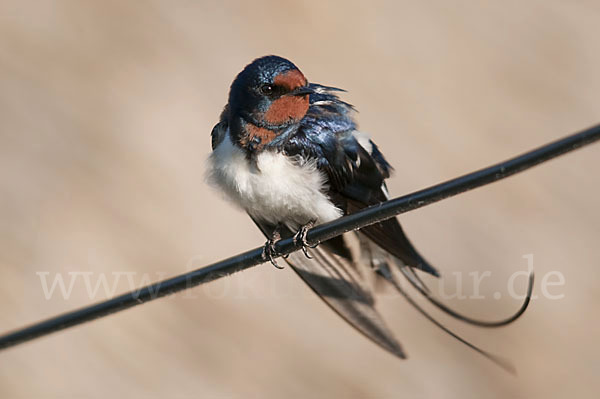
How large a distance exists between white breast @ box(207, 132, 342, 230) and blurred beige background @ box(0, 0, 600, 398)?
262 cm

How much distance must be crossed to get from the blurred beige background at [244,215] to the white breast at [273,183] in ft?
8.60

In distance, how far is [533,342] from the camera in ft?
19.2

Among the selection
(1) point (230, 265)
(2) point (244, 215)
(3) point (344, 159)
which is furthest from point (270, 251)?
(2) point (244, 215)

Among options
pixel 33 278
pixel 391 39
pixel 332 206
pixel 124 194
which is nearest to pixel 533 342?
pixel 391 39

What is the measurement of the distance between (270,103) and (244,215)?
3133mm

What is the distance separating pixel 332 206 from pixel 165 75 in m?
3.29

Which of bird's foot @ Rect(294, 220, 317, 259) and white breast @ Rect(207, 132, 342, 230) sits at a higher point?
white breast @ Rect(207, 132, 342, 230)

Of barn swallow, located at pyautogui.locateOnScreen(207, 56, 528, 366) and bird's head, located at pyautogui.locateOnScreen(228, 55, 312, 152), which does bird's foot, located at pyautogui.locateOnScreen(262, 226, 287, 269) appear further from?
bird's head, located at pyautogui.locateOnScreen(228, 55, 312, 152)

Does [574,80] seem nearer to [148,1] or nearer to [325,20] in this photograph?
[325,20]

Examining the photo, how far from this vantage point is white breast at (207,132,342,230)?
263 cm

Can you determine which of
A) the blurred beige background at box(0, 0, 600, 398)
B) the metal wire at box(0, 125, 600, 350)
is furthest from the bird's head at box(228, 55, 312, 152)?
the blurred beige background at box(0, 0, 600, 398)

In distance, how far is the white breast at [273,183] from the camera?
263 centimetres

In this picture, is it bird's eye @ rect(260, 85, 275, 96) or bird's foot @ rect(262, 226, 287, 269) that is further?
bird's eye @ rect(260, 85, 275, 96)

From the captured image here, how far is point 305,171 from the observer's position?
2654 mm
